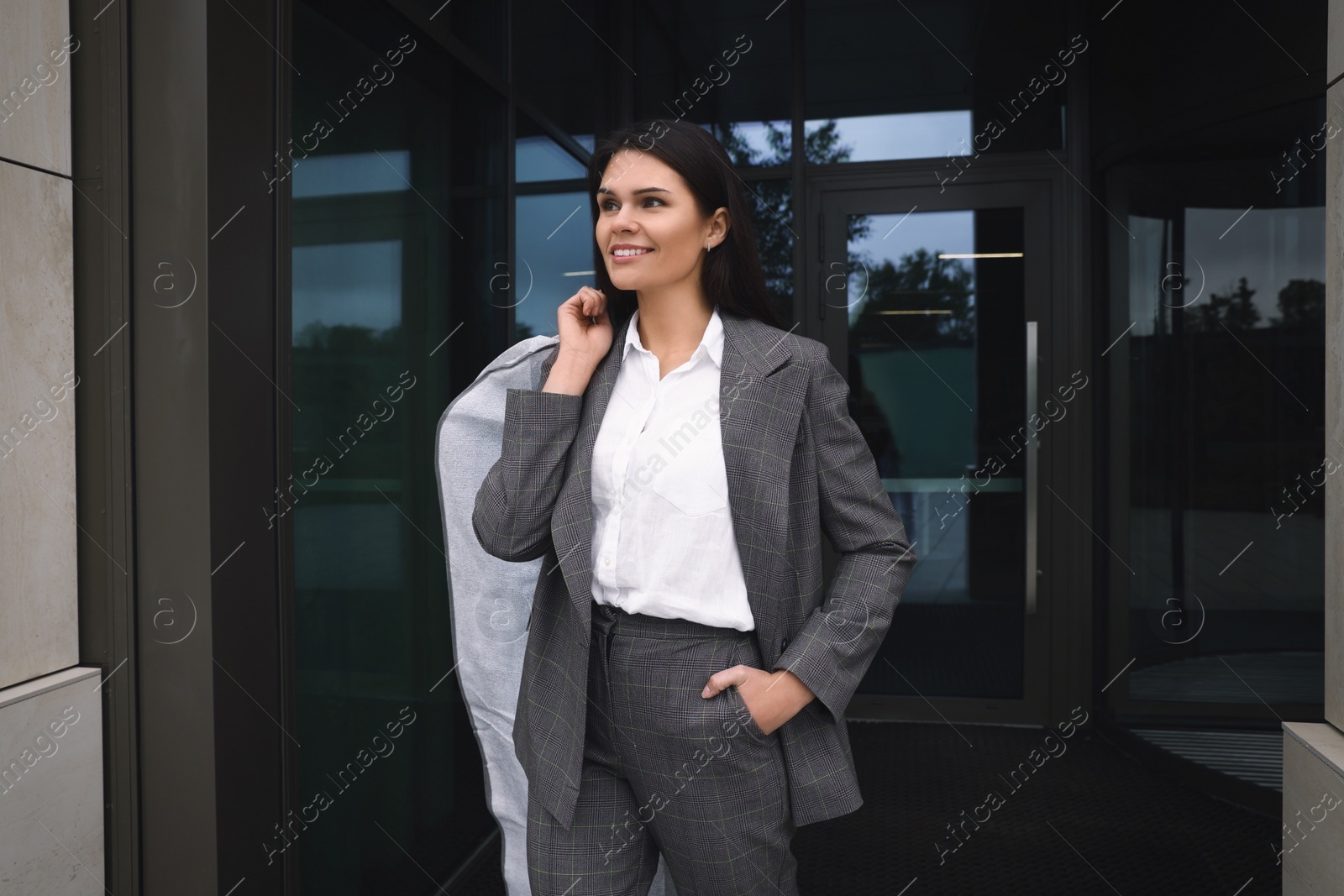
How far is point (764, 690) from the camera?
1.21 m

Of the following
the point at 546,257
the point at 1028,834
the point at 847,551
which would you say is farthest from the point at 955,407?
the point at 847,551

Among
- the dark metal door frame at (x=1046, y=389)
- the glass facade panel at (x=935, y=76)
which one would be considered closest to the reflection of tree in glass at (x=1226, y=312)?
the dark metal door frame at (x=1046, y=389)

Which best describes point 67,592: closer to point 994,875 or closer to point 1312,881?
point 1312,881

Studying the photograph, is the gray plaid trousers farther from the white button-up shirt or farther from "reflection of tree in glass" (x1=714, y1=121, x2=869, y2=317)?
"reflection of tree in glass" (x1=714, y1=121, x2=869, y2=317)

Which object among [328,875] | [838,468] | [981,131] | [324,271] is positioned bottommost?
[328,875]

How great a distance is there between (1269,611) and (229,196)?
3.04 metres

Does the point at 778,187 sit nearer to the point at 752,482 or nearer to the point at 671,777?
the point at 752,482

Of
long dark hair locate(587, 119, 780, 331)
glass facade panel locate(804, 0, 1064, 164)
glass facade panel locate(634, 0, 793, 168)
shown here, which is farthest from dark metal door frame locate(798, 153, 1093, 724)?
long dark hair locate(587, 119, 780, 331)

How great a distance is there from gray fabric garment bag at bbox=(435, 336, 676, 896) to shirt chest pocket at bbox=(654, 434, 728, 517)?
0.38 m

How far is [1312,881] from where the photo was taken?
55.0 inches

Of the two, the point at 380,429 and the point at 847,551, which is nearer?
the point at 847,551

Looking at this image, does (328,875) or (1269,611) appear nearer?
(328,875)

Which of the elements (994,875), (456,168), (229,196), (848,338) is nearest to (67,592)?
(229,196)

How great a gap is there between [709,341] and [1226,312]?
2405 millimetres
